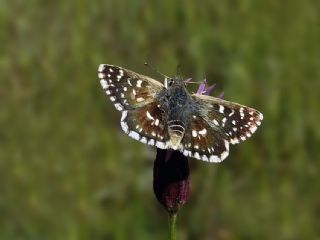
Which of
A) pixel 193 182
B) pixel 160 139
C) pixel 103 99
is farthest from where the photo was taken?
pixel 103 99

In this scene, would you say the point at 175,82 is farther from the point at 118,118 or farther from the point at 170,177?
the point at 118,118

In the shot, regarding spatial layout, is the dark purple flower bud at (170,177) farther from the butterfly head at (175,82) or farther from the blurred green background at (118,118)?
the blurred green background at (118,118)

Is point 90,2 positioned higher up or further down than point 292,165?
higher up

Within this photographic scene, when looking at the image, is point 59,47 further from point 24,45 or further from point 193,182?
point 193,182

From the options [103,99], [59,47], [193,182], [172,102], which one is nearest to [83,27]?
[59,47]

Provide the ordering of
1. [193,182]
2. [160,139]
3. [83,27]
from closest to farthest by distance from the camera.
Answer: [160,139]
[193,182]
[83,27]

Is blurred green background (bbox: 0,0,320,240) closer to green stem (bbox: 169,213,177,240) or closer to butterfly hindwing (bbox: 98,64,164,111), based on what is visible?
green stem (bbox: 169,213,177,240)

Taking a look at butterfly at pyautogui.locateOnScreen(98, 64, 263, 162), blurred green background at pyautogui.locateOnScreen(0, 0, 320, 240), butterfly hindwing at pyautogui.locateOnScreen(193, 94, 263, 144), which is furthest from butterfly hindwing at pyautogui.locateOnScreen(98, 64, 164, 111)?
A: blurred green background at pyautogui.locateOnScreen(0, 0, 320, 240)
